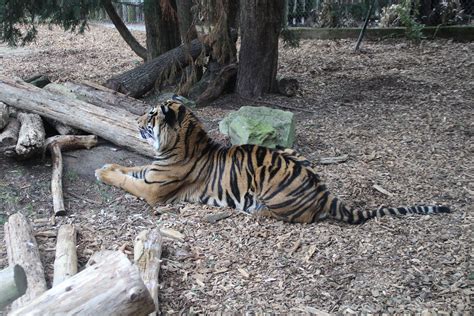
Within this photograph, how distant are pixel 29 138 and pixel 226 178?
2.11 meters

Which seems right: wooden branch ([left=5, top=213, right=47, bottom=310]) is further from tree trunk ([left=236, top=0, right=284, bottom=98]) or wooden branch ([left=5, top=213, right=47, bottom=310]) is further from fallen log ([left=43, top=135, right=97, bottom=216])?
tree trunk ([left=236, top=0, right=284, bottom=98])

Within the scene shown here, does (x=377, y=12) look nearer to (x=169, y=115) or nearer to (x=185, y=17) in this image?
(x=185, y=17)

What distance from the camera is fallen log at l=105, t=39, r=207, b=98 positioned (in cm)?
853

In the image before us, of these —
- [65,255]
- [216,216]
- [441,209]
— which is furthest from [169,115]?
[441,209]

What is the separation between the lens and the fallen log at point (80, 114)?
626 cm

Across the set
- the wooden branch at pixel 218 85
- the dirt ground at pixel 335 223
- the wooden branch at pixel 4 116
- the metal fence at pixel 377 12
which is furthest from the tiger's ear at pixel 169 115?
the metal fence at pixel 377 12

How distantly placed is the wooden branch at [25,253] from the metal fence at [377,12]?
9417mm

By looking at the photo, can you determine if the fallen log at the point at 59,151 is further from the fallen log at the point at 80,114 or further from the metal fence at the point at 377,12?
the metal fence at the point at 377,12

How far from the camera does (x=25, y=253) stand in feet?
13.1

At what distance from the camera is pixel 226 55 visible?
28.9 ft

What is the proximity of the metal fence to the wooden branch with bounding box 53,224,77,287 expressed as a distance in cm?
923

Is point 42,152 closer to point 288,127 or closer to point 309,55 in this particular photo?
point 288,127

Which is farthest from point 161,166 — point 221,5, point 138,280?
point 221,5

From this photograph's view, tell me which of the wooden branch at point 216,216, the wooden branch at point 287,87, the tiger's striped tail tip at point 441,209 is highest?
the wooden branch at point 287,87
